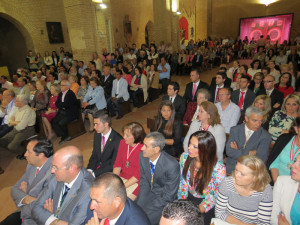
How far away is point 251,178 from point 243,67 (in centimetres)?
497

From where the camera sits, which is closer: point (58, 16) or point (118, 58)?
point (118, 58)

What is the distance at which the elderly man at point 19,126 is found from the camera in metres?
4.40

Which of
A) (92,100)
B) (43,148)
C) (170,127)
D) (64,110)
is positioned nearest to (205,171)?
(170,127)

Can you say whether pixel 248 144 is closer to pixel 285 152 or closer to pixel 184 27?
pixel 285 152

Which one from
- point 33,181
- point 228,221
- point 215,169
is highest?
point 215,169

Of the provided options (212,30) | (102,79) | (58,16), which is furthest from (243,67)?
(212,30)

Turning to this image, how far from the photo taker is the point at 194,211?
1.33 meters

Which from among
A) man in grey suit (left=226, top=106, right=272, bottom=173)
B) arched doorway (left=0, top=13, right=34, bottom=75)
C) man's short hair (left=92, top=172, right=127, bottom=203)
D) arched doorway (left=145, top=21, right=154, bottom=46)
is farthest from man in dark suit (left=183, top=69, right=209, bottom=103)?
arched doorway (left=145, top=21, right=154, bottom=46)

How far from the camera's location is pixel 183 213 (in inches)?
51.1

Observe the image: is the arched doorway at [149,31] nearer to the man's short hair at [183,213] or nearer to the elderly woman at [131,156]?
the elderly woman at [131,156]

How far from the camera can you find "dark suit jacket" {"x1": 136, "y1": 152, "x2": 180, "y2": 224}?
2.21 metres

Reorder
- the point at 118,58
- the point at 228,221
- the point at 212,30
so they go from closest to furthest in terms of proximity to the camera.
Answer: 1. the point at 228,221
2. the point at 118,58
3. the point at 212,30

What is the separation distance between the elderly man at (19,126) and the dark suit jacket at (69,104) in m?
0.69

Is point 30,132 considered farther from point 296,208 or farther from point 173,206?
point 296,208
